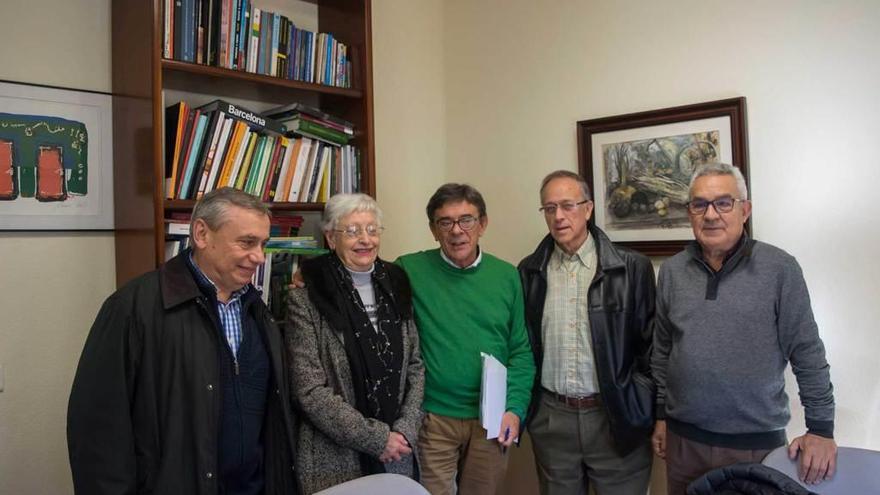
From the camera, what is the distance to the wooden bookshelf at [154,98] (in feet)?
5.98

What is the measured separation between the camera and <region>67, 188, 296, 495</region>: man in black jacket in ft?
4.46

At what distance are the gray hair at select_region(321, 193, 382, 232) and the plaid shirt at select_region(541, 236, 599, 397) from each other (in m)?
0.67

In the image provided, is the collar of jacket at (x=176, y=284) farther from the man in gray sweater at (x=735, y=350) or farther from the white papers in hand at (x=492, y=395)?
the man in gray sweater at (x=735, y=350)

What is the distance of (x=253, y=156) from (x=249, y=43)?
0.40 metres

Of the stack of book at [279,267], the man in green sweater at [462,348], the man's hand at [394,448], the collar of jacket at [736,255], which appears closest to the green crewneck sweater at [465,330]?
the man in green sweater at [462,348]

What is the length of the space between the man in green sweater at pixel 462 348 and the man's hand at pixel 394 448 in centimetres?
22

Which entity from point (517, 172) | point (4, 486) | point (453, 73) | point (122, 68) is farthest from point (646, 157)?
point (4, 486)

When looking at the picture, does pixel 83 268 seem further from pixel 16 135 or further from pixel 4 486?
pixel 4 486

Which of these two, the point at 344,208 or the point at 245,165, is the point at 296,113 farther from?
the point at 344,208

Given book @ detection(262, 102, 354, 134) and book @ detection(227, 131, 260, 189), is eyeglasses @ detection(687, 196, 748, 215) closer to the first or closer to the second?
book @ detection(262, 102, 354, 134)

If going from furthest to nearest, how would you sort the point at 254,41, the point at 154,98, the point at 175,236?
the point at 254,41 < the point at 175,236 < the point at 154,98

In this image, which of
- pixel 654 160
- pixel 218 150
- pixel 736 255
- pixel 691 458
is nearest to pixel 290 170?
pixel 218 150

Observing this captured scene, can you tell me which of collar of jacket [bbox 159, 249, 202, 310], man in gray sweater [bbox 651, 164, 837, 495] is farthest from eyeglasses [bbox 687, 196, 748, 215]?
collar of jacket [bbox 159, 249, 202, 310]

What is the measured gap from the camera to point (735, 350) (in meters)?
1.72
